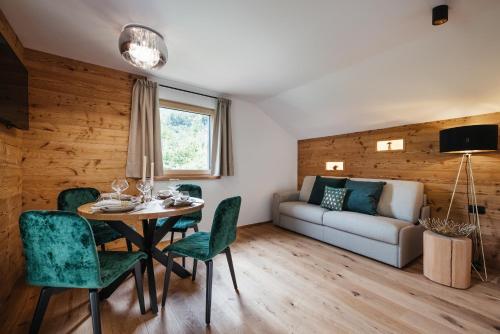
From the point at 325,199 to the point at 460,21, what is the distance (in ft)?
7.71

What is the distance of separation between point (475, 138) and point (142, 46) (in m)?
3.18

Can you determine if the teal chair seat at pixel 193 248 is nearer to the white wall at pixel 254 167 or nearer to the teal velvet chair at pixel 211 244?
the teal velvet chair at pixel 211 244

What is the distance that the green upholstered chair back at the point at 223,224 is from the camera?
1.57 m

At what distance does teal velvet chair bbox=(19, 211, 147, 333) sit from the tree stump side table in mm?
2799

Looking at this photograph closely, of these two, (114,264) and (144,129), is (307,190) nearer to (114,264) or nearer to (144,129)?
(144,129)

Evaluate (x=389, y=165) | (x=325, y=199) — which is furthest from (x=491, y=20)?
(x=325, y=199)

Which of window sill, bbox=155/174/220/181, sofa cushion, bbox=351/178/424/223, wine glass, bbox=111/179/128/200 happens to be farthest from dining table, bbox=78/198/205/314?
sofa cushion, bbox=351/178/424/223

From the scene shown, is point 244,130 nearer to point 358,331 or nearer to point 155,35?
point 155,35

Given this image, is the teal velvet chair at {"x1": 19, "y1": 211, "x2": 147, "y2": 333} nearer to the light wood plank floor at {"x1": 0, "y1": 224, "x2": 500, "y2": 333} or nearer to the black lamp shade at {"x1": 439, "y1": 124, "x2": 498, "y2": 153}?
the light wood plank floor at {"x1": 0, "y1": 224, "x2": 500, "y2": 333}

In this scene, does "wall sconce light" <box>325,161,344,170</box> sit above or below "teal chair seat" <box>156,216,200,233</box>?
above

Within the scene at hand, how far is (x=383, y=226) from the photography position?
2.43 meters

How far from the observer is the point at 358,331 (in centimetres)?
146

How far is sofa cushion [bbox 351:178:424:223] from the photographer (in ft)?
8.72

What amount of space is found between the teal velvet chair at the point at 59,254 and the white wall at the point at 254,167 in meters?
2.15
